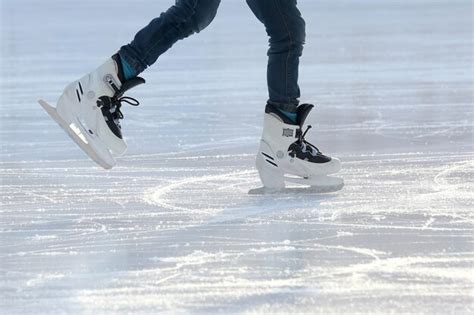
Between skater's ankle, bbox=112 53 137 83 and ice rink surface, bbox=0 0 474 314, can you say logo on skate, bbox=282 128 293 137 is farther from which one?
skater's ankle, bbox=112 53 137 83

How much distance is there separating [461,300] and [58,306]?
2.68 ft

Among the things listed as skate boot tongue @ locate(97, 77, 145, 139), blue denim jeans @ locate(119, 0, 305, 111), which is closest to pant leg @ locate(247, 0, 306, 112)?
blue denim jeans @ locate(119, 0, 305, 111)

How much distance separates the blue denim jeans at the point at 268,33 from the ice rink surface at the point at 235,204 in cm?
36

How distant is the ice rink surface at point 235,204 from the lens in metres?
2.71

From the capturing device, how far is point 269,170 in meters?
4.08

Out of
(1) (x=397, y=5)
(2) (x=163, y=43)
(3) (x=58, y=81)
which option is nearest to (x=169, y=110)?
(3) (x=58, y=81)

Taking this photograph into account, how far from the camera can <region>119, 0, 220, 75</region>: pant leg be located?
405 centimetres

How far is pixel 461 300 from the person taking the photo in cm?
259

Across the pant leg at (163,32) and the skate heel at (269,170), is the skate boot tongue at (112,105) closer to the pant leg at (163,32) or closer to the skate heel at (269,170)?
the pant leg at (163,32)

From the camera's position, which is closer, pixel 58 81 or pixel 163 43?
pixel 163 43

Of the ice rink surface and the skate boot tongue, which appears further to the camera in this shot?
the skate boot tongue

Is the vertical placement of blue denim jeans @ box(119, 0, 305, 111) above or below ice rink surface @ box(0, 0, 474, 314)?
above

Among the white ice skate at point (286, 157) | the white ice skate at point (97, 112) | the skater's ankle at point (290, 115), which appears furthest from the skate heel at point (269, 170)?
the white ice skate at point (97, 112)

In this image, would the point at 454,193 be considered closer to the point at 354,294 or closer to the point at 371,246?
the point at 371,246
